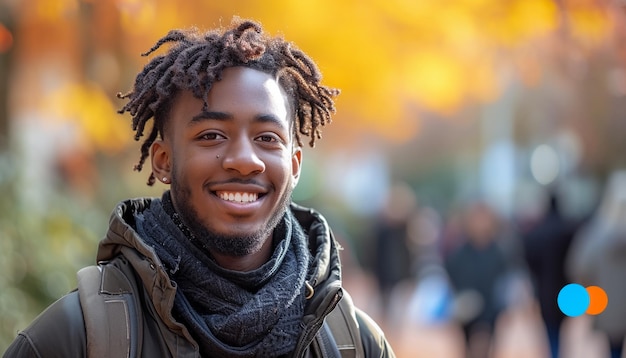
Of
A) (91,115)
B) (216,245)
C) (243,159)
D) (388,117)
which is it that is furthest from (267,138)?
(388,117)

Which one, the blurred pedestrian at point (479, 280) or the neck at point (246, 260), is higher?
the neck at point (246, 260)

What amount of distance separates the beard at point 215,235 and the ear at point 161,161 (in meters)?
0.07

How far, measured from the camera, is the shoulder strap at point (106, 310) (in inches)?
113

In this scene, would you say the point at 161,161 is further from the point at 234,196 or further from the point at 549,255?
the point at 549,255

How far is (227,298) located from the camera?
3135 millimetres

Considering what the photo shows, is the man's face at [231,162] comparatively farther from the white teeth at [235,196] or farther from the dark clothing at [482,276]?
the dark clothing at [482,276]

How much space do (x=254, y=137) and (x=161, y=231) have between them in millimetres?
398

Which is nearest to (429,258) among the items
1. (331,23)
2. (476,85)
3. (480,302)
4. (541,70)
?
(476,85)

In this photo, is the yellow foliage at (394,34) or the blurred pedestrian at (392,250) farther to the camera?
the blurred pedestrian at (392,250)

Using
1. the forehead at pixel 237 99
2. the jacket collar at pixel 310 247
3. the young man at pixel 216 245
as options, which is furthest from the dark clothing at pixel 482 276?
the forehead at pixel 237 99

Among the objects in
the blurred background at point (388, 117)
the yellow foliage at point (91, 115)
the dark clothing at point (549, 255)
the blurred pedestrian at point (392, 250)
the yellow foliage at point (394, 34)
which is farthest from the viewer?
the blurred pedestrian at point (392, 250)

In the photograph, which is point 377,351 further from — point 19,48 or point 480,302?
point 19,48

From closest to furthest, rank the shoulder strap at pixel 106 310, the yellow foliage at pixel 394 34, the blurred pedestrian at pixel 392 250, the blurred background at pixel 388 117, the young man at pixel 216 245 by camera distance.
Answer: the shoulder strap at pixel 106 310
the young man at pixel 216 245
the blurred background at pixel 388 117
the yellow foliage at pixel 394 34
the blurred pedestrian at pixel 392 250

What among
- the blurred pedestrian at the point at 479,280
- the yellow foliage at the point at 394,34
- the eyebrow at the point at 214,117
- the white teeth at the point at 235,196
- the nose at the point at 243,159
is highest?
the yellow foliage at the point at 394,34
